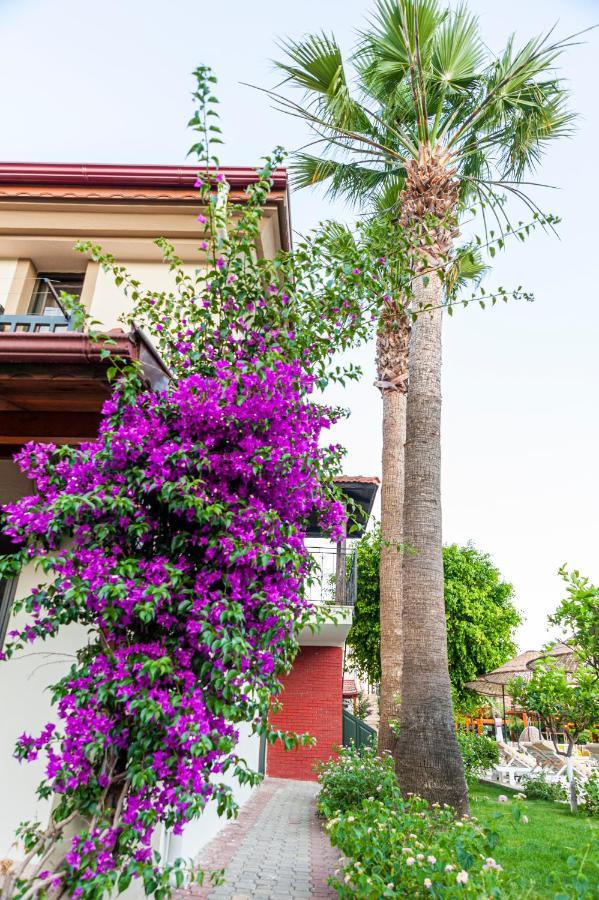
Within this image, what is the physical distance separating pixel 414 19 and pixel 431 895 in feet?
26.9

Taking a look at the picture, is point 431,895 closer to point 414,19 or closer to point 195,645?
point 195,645

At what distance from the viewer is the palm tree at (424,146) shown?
547 centimetres

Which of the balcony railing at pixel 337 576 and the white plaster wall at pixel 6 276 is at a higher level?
the white plaster wall at pixel 6 276

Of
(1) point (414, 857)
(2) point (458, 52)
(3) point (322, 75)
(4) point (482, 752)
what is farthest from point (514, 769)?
(3) point (322, 75)

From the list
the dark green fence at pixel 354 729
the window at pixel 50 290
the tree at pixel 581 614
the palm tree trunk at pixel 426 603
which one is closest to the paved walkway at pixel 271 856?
the palm tree trunk at pixel 426 603

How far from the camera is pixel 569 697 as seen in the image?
8750 mm

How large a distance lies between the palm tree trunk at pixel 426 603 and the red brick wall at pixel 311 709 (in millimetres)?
7635

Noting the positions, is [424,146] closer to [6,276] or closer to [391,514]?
[391,514]

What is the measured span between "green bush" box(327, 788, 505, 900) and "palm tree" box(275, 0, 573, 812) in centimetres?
116

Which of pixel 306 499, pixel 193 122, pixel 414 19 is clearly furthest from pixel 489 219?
pixel 306 499

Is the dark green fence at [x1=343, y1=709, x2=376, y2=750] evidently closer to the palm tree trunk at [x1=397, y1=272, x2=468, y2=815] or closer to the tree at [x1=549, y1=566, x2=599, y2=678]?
the tree at [x1=549, y1=566, x2=599, y2=678]

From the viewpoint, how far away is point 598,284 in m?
14.0

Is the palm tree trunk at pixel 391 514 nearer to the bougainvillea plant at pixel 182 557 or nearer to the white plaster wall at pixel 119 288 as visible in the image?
the white plaster wall at pixel 119 288

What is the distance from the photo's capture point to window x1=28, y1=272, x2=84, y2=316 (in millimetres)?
6695
